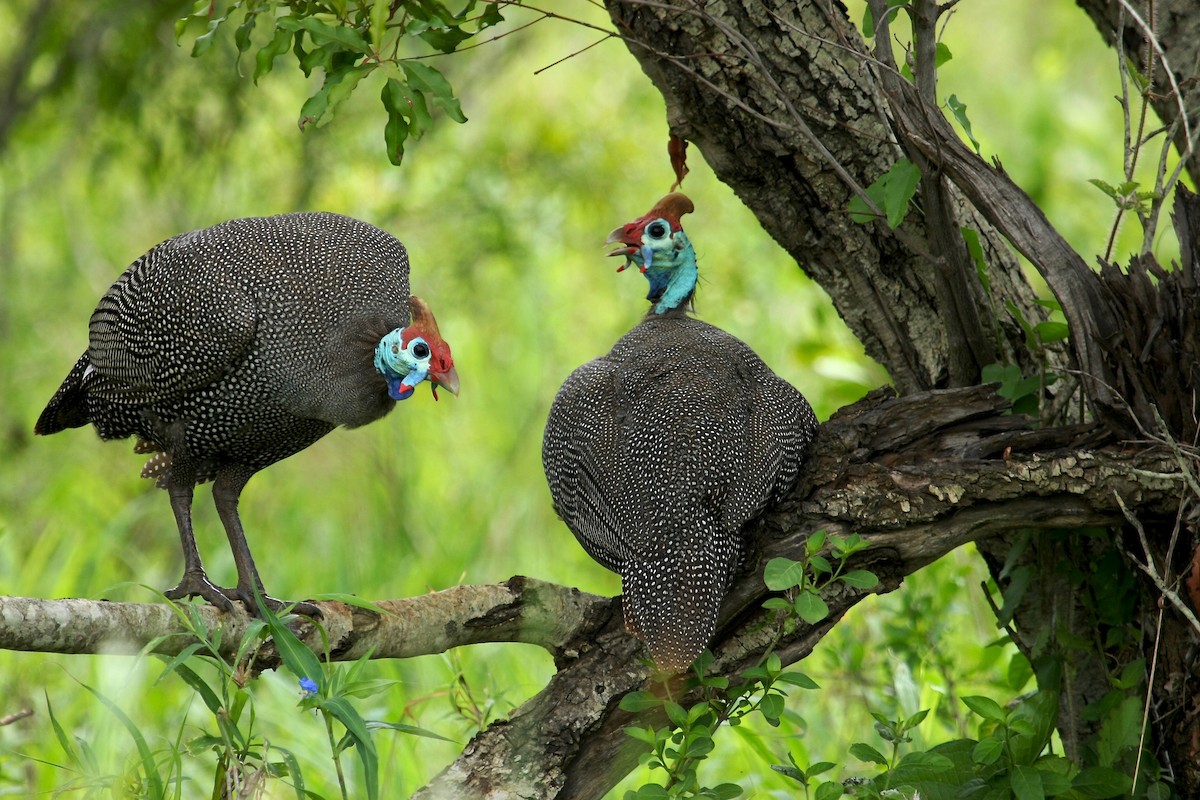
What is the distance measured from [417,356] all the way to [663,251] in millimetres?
781

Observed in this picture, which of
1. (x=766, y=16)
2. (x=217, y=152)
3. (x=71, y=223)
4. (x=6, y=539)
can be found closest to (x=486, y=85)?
(x=217, y=152)

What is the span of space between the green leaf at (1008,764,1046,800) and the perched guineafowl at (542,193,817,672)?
0.68 m

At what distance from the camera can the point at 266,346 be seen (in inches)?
119

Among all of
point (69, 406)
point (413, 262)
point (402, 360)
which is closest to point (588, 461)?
point (402, 360)

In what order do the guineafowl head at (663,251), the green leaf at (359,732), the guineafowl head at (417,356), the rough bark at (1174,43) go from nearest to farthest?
the green leaf at (359,732)
the guineafowl head at (417,356)
the rough bark at (1174,43)
the guineafowl head at (663,251)

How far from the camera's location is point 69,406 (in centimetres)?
351

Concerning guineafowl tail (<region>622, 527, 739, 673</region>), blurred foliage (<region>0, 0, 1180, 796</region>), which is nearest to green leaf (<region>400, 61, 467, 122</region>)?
guineafowl tail (<region>622, 527, 739, 673</region>)

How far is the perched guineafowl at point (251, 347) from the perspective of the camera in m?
3.04

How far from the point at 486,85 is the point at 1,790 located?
16.3 feet

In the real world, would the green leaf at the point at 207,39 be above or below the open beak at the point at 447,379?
above

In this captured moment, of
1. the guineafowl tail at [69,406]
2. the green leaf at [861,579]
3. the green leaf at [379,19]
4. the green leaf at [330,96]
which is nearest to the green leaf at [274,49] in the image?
the green leaf at [330,96]

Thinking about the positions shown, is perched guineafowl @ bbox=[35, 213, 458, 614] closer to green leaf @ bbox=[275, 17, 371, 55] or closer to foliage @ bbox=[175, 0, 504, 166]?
foliage @ bbox=[175, 0, 504, 166]

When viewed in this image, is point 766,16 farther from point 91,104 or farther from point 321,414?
point 91,104

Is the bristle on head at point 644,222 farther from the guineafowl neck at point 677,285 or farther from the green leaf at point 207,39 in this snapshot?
the green leaf at point 207,39
